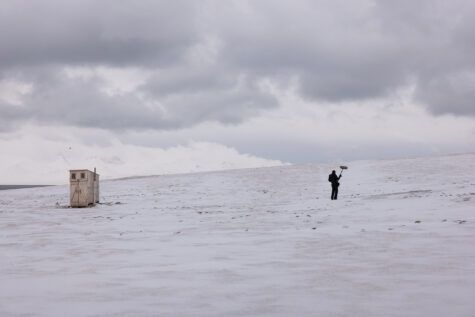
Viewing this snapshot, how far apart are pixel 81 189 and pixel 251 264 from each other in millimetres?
22143

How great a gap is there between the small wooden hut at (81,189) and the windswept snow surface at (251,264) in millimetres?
8865

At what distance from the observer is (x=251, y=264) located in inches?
357

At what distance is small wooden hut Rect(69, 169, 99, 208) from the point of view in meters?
29.3

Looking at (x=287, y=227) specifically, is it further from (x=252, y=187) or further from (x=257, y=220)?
(x=252, y=187)

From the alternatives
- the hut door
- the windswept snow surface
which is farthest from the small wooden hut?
the windswept snow surface

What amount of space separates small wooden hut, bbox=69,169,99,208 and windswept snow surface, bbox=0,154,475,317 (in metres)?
8.87

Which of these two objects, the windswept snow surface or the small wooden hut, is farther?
the small wooden hut

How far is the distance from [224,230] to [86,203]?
16068 millimetres

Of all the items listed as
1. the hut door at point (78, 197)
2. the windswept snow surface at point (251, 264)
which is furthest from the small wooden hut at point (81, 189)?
the windswept snow surface at point (251, 264)

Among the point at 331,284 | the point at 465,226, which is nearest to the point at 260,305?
the point at 331,284

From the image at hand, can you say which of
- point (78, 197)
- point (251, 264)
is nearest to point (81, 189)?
point (78, 197)

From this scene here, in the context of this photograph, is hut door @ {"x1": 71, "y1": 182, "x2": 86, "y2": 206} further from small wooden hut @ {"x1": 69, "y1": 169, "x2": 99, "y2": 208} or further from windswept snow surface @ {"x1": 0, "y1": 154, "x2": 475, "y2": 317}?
windswept snow surface @ {"x1": 0, "y1": 154, "x2": 475, "y2": 317}

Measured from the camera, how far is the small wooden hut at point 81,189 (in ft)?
96.3

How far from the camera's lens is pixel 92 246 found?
12484 mm
